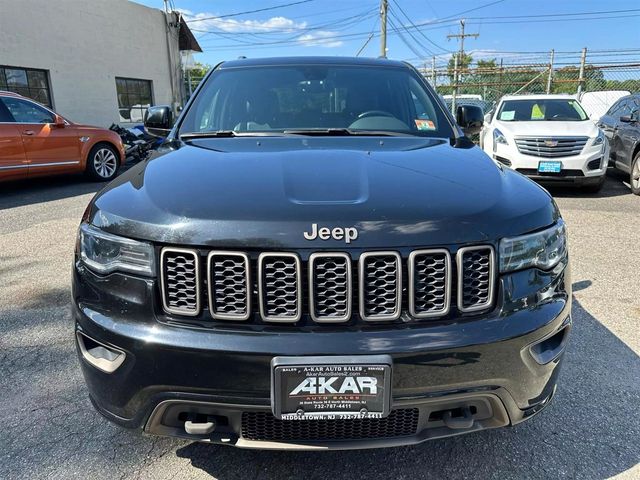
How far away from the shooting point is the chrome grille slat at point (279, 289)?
5.32ft

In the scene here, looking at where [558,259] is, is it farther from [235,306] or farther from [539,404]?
[235,306]

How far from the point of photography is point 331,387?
1606 millimetres

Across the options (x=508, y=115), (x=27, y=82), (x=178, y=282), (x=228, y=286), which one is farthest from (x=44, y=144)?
(x=228, y=286)

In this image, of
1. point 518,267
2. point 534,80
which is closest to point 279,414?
point 518,267

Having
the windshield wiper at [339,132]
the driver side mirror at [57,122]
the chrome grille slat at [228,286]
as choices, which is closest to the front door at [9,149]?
the driver side mirror at [57,122]

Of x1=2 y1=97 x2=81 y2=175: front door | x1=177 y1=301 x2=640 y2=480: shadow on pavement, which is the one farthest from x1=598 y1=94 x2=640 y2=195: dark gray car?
x1=2 y1=97 x2=81 y2=175: front door

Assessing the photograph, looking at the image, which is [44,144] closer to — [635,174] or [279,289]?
[279,289]

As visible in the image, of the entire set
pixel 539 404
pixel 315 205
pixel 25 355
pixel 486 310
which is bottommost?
pixel 25 355

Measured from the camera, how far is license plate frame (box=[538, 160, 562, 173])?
7.77 metres

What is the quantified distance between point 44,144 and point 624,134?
9.96 meters

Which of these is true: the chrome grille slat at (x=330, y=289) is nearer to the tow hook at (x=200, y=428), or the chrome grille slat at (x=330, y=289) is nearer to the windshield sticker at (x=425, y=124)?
the tow hook at (x=200, y=428)

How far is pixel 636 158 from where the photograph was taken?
8.02 metres

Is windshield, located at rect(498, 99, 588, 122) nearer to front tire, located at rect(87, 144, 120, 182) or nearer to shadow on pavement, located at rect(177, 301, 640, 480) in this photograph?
shadow on pavement, located at rect(177, 301, 640, 480)

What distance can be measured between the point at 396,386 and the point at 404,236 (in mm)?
489
